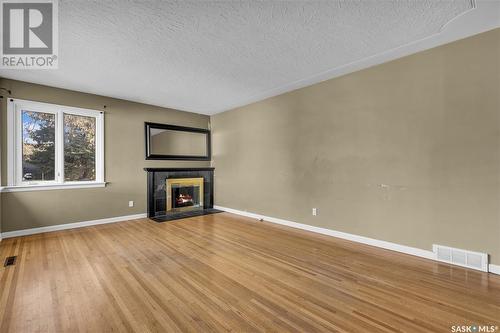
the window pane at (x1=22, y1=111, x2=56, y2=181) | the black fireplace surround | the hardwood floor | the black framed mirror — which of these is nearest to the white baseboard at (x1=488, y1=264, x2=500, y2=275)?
the hardwood floor

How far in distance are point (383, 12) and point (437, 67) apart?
1166 millimetres

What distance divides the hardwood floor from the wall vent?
10 centimetres

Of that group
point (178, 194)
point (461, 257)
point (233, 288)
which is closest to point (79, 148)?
point (178, 194)

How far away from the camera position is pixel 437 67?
2711 mm

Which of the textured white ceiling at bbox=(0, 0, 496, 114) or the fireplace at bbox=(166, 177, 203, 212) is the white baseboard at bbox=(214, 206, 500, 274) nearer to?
the fireplace at bbox=(166, 177, 203, 212)

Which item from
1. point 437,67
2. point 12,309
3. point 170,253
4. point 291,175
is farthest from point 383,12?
point 12,309

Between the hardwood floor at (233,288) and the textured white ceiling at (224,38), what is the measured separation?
8.36 ft

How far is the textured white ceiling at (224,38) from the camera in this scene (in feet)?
6.82

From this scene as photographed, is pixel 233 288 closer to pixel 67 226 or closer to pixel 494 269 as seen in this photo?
pixel 494 269

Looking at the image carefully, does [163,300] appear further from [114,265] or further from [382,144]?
[382,144]

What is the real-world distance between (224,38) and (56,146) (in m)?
3.70

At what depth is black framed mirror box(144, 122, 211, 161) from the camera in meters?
5.20

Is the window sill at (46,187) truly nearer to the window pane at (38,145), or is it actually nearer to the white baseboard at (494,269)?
the window pane at (38,145)

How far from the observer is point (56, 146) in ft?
13.4
